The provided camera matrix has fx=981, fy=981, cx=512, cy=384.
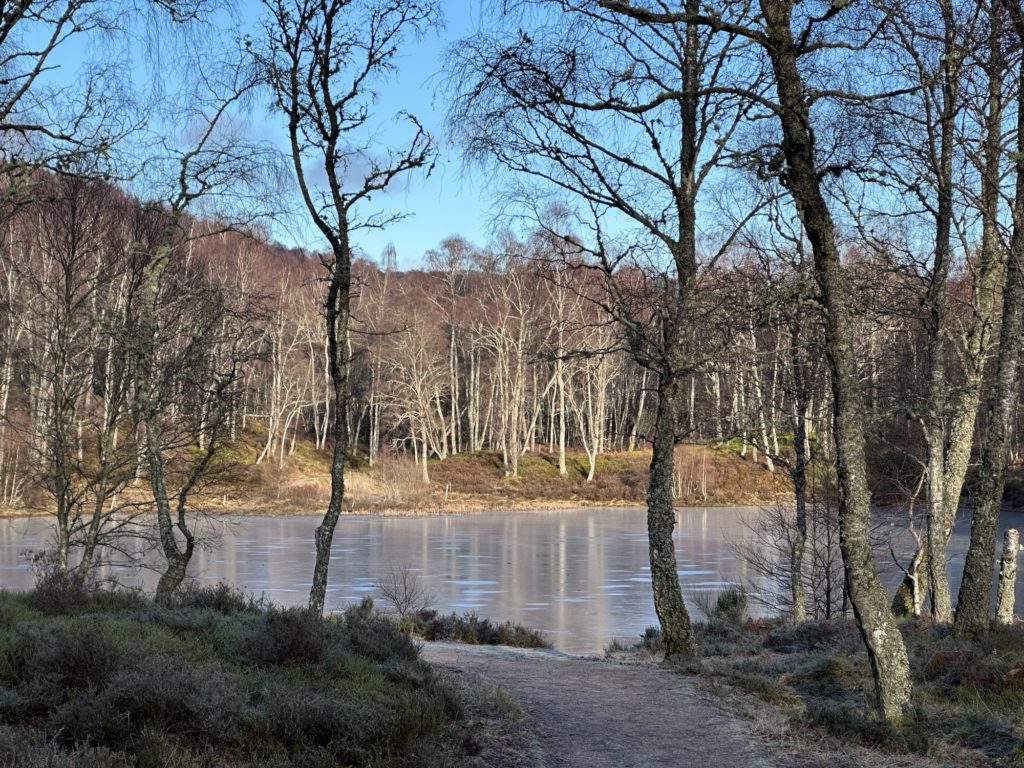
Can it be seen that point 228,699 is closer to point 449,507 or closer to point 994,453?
point 994,453

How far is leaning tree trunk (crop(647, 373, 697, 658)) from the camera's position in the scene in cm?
1136

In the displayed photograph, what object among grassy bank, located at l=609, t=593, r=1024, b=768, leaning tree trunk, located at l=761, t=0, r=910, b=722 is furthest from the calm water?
leaning tree trunk, located at l=761, t=0, r=910, b=722

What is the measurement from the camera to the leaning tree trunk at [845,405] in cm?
727

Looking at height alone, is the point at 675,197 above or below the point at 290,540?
above

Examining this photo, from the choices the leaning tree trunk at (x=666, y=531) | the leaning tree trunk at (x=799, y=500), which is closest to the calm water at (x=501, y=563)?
the leaning tree trunk at (x=799, y=500)

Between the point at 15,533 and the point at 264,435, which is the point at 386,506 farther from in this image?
the point at 15,533

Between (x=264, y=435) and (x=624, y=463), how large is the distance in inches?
814

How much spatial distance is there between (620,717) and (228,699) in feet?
11.1

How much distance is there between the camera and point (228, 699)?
232 inches

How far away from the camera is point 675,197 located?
12062 millimetres

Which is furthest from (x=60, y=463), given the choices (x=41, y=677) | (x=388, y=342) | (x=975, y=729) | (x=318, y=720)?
(x=388, y=342)

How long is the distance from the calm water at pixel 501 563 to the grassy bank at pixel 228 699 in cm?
787

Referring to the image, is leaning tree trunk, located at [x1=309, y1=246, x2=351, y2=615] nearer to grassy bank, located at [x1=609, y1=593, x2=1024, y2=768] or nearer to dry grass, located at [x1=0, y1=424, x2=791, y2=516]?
grassy bank, located at [x1=609, y1=593, x2=1024, y2=768]

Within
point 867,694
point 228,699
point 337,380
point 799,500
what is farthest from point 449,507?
point 228,699
